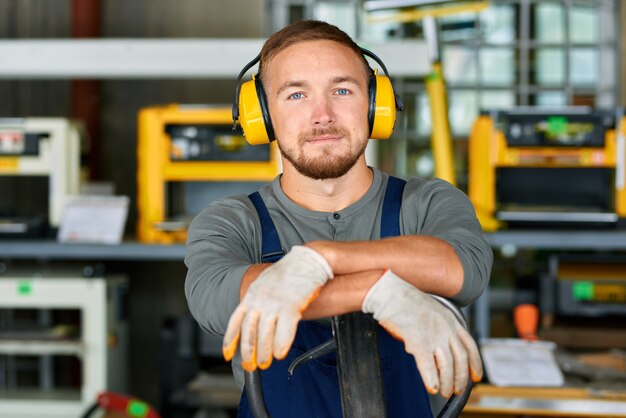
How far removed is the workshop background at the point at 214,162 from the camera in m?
3.04

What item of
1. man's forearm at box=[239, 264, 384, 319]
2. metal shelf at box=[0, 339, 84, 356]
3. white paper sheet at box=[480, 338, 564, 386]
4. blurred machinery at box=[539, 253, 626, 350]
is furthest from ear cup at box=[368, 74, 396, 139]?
metal shelf at box=[0, 339, 84, 356]

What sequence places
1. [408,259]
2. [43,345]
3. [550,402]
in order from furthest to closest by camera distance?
[43,345], [550,402], [408,259]

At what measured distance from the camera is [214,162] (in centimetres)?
321

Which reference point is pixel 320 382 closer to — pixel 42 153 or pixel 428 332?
pixel 428 332

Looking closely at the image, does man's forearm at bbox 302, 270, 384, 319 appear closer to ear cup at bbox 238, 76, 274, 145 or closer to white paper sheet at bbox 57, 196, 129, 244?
ear cup at bbox 238, 76, 274, 145

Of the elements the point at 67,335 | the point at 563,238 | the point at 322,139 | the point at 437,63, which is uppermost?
the point at 437,63

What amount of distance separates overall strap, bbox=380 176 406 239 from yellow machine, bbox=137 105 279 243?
163 cm

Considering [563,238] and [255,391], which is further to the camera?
[563,238]

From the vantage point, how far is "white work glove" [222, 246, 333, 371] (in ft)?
3.58

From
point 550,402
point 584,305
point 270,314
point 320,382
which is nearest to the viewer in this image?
point 270,314

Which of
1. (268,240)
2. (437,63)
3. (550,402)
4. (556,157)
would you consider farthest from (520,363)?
(268,240)

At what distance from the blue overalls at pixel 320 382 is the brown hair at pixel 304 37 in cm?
35

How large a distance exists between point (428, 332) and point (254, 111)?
24.8 inches

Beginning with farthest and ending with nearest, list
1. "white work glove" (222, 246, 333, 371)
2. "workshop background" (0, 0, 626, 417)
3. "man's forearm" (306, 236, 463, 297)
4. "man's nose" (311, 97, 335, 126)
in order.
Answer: "workshop background" (0, 0, 626, 417), "man's nose" (311, 97, 335, 126), "man's forearm" (306, 236, 463, 297), "white work glove" (222, 246, 333, 371)
